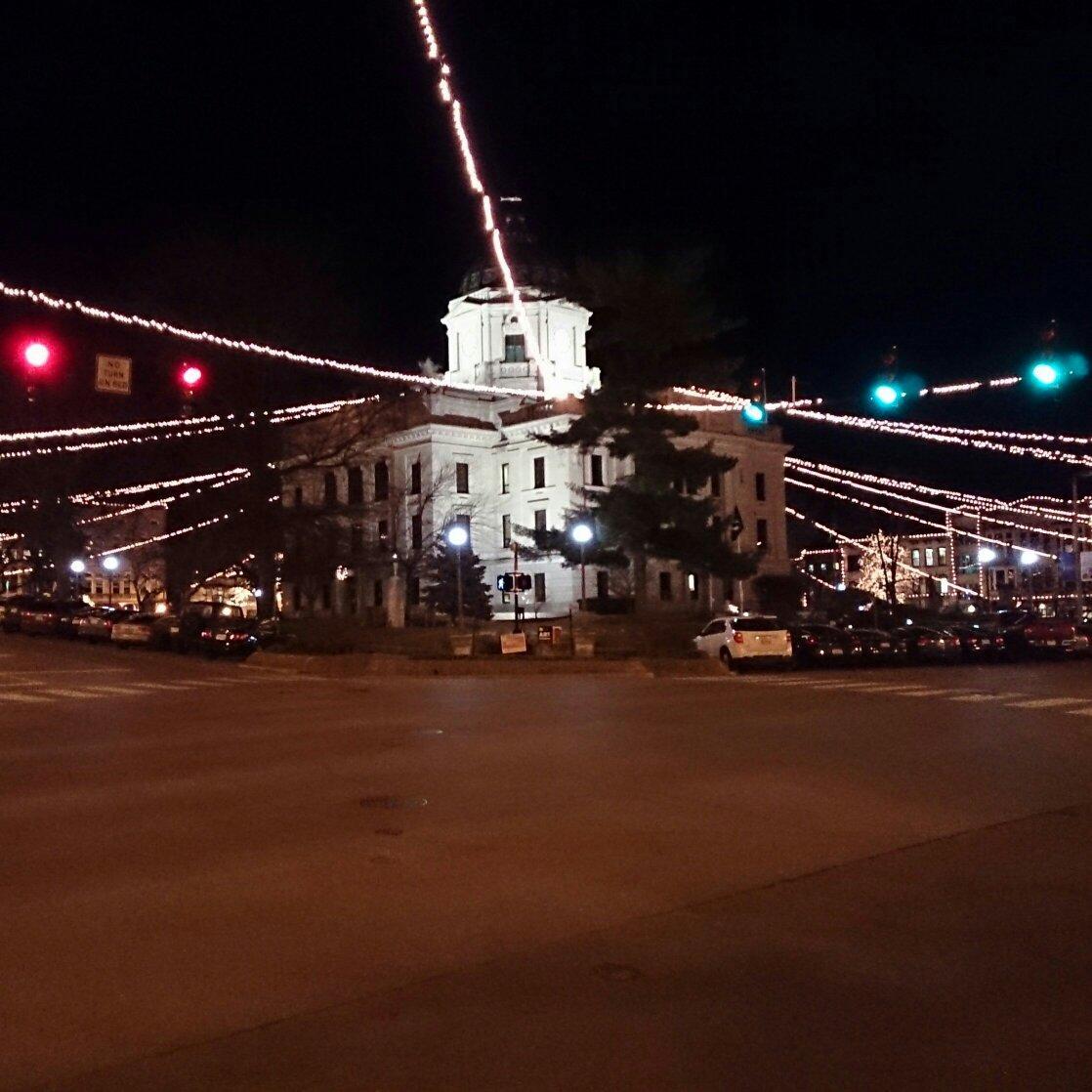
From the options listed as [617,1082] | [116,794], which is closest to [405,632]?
[116,794]

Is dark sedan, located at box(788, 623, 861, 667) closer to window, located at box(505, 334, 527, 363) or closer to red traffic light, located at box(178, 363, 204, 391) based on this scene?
red traffic light, located at box(178, 363, 204, 391)

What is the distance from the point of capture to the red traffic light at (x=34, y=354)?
16250 millimetres

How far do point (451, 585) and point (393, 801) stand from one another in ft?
159

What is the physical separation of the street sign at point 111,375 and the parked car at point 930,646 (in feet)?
99.9

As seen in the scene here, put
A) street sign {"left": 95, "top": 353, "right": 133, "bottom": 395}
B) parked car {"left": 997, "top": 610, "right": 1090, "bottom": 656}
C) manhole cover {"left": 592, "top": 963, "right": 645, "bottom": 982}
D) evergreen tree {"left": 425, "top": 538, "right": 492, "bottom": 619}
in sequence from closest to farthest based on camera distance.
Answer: manhole cover {"left": 592, "top": 963, "right": 645, "bottom": 982} < street sign {"left": 95, "top": 353, "right": 133, "bottom": 395} < parked car {"left": 997, "top": 610, "right": 1090, "bottom": 656} < evergreen tree {"left": 425, "top": 538, "right": 492, "bottom": 619}

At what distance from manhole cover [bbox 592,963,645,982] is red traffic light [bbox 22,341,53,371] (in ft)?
39.9

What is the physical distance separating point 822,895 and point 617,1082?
3583 millimetres

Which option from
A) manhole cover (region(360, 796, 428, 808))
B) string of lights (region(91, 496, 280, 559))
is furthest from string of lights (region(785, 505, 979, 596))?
manhole cover (region(360, 796, 428, 808))

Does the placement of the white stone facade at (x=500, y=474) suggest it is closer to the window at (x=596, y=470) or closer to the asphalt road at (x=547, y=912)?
the window at (x=596, y=470)

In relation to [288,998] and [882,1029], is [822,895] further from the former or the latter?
[288,998]

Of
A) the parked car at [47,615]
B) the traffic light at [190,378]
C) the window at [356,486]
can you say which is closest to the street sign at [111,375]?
the traffic light at [190,378]

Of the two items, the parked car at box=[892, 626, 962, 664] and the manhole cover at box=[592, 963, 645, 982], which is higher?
the parked car at box=[892, 626, 962, 664]

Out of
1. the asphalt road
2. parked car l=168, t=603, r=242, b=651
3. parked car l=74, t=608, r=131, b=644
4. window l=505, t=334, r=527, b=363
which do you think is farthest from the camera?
window l=505, t=334, r=527, b=363

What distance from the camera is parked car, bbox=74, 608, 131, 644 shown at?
52938mm
